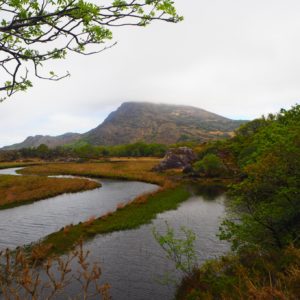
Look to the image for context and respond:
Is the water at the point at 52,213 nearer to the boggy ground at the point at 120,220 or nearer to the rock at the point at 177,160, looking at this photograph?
the boggy ground at the point at 120,220

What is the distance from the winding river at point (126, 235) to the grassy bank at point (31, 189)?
2733 mm

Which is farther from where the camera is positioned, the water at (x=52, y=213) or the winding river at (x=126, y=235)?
the water at (x=52, y=213)

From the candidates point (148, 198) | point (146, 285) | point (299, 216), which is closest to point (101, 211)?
point (148, 198)

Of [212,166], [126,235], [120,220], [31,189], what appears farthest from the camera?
[212,166]

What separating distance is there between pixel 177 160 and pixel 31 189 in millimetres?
50821

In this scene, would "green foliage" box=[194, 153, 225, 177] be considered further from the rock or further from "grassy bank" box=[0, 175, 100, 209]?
"grassy bank" box=[0, 175, 100, 209]

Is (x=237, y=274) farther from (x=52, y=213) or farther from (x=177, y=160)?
(x=177, y=160)

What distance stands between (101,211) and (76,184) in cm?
2154

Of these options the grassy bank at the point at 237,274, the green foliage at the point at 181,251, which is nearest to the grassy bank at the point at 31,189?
the green foliage at the point at 181,251

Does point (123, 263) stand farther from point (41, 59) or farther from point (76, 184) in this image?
point (76, 184)

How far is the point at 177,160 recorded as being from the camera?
94.9m

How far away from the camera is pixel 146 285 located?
65.2ft

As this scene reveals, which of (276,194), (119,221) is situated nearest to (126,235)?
(119,221)

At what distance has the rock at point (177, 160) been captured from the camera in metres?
93.9
